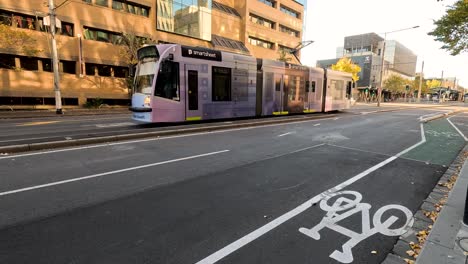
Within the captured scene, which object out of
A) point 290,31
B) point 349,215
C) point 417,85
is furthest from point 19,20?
point 417,85

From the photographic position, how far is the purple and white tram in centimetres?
1167

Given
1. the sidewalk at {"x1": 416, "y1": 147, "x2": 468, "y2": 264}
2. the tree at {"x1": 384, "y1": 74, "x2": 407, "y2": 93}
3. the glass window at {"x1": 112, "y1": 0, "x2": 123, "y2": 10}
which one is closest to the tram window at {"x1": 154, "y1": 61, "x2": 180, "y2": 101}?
the sidewalk at {"x1": 416, "y1": 147, "x2": 468, "y2": 264}

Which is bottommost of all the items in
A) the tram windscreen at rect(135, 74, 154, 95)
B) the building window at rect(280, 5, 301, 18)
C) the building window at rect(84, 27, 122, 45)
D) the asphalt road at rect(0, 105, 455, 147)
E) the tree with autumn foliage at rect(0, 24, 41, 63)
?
the asphalt road at rect(0, 105, 455, 147)

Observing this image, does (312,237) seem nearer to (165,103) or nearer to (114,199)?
(114,199)

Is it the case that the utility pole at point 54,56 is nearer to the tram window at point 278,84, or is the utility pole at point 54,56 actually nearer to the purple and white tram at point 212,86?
the purple and white tram at point 212,86

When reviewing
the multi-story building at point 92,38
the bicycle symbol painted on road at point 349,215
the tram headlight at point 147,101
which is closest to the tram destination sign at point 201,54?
the tram headlight at point 147,101

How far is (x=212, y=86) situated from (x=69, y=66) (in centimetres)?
1943

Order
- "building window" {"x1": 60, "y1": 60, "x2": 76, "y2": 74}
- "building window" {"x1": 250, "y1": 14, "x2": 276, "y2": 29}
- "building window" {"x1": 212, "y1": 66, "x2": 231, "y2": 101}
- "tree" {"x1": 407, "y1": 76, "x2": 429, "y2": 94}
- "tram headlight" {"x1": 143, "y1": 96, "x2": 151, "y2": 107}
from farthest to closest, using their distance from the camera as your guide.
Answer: "tree" {"x1": 407, "y1": 76, "x2": 429, "y2": 94}
"building window" {"x1": 250, "y1": 14, "x2": 276, "y2": 29}
"building window" {"x1": 60, "y1": 60, "x2": 76, "y2": 74}
"building window" {"x1": 212, "y1": 66, "x2": 231, "y2": 101}
"tram headlight" {"x1": 143, "y1": 96, "x2": 151, "y2": 107}

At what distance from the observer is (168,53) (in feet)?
38.1

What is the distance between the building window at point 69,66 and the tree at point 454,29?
29749 mm

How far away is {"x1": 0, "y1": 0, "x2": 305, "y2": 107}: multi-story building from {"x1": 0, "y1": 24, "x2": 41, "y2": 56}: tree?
0.68ft

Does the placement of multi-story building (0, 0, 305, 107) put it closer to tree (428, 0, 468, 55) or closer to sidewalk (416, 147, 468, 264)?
tree (428, 0, 468, 55)

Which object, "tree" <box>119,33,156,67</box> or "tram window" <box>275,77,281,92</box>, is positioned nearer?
"tram window" <box>275,77,281,92</box>

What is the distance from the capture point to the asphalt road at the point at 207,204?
2.95 m
